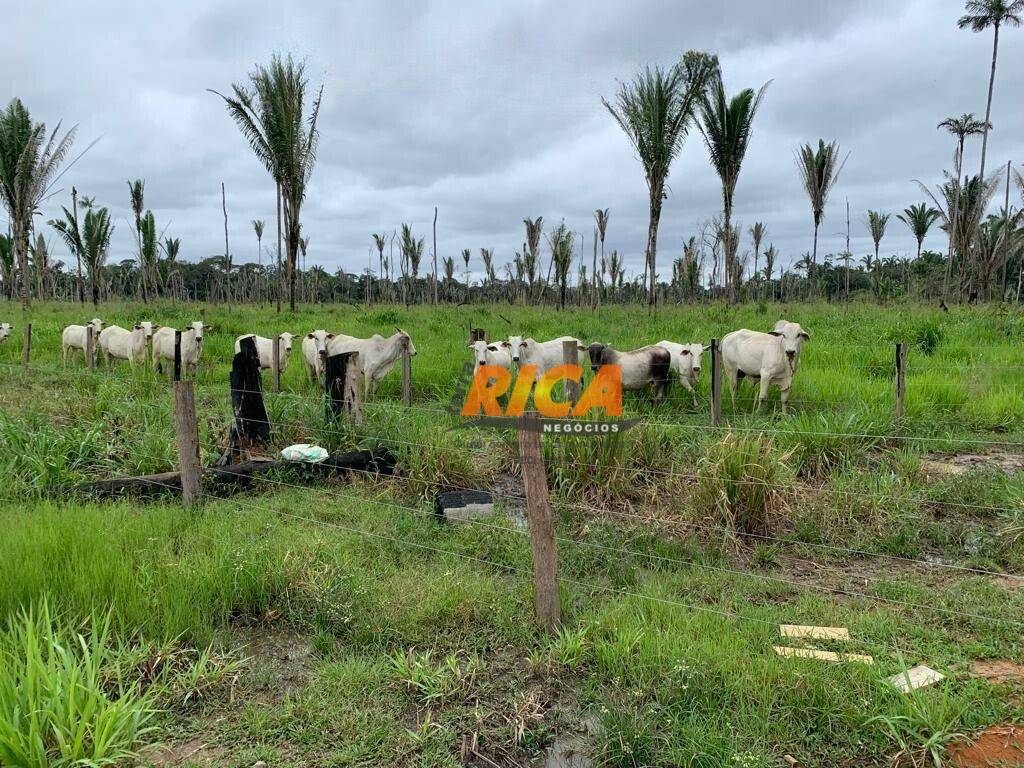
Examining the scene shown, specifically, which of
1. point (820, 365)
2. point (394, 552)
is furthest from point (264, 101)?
point (394, 552)

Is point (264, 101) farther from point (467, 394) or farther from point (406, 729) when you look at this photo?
point (406, 729)

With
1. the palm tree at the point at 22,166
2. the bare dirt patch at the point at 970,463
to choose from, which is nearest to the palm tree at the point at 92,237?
the palm tree at the point at 22,166

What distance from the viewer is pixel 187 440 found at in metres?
4.29

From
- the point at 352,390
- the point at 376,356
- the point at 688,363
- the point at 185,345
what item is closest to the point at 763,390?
A: the point at 688,363

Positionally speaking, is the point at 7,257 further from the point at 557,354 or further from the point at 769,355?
the point at 769,355

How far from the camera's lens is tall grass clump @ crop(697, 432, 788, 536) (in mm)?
4441

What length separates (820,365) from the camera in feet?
30.7

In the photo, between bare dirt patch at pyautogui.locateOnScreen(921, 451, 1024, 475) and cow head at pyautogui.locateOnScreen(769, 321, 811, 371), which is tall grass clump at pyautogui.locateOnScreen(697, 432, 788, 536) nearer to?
bare dirt patch at pyautogui.locateOnScreen(921, 451, 1024, 475)

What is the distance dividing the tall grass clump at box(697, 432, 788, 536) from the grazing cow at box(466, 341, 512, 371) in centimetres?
416

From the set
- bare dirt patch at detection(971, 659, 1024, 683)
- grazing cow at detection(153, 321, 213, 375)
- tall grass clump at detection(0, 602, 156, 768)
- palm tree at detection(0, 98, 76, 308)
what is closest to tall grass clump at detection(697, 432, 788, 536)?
bare dirt patch at detection(971, 659, 1024, 683)

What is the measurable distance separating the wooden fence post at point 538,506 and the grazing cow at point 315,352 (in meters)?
7.04

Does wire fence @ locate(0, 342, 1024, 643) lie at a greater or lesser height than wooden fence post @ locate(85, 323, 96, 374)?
→ lesser

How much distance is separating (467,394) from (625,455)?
3275mm

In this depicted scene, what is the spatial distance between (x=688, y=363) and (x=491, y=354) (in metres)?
2.55
